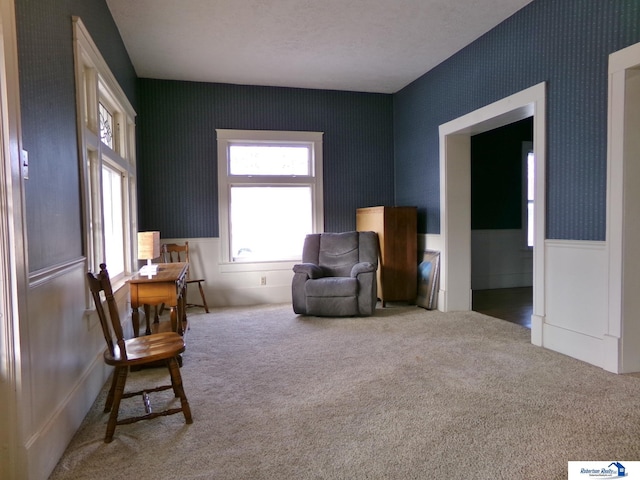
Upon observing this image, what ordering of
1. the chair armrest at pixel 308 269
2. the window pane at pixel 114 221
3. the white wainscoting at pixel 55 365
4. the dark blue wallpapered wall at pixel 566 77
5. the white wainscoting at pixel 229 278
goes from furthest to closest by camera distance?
the white wainscoting at pixel 229 278 → the chair armrest at pixel 308 269 → the window pane at pixel 114 221 → the dark blue wallpapered wall at pixel 566 77 → the white wainscoting at pixel 55 365

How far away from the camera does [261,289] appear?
205 inches

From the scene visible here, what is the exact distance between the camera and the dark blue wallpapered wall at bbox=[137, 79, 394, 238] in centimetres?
489

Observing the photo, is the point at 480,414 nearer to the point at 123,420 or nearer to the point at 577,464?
the point at 577,464

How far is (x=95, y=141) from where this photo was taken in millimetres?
2664

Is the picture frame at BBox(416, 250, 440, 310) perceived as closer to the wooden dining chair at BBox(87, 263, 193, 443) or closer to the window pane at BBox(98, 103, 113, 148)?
the wooden dining chair at BBox(87, 263, 193, 443)

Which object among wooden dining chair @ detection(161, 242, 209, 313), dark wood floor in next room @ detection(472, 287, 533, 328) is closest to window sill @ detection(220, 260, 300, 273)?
wooden dining chair @ detection(161, 242, 209, 313)

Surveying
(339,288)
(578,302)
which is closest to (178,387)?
(339,288)

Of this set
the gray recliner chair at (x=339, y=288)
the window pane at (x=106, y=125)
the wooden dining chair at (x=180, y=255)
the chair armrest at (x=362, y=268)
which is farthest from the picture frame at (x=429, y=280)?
the window pane at (x=106, y=125)

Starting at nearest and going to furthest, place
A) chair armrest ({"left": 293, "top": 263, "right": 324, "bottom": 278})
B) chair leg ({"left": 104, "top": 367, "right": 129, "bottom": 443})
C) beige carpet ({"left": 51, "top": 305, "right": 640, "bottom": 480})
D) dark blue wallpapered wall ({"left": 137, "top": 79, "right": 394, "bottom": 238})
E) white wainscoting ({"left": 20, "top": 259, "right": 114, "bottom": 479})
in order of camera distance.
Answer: white wainscoting ({"left": 20, "top": 259, "right": 114, "bottom": 479}) → beige carpet ({"left": 51, "top": 305, "right": 640, "bottom": 480}) → chair leg ({"left": 104, "top": 367, "right": 129, "bottom": 443}) → chair armrest ({"left": 293, "top": 263, "right": 324, "bottom": 278}) → dark blue wallpapered wall ({"left": 137, "top": 79, "right": 394, "bottom": 238})

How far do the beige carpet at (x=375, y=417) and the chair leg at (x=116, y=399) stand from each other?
52 mm

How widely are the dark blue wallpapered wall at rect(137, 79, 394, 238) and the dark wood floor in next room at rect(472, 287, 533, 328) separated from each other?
2040 millimetres

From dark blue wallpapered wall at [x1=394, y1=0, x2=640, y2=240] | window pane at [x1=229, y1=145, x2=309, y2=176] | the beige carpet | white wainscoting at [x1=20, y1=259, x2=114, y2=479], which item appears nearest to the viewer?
white wainscoting at [x1=20, y1=259, x2=114, y2=479]

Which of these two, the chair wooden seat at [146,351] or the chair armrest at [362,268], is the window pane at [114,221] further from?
the chair armrest at [362,268]

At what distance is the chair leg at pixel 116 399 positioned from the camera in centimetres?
191
